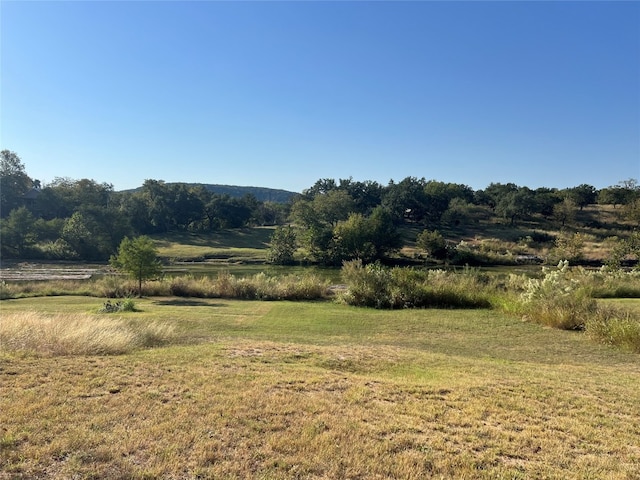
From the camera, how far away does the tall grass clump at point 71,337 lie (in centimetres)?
862

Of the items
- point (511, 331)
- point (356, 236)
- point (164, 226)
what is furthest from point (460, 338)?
point (164, 226)

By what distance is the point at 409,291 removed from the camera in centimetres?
1973

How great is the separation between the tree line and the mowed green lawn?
4855cm

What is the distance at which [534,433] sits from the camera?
5.16 m

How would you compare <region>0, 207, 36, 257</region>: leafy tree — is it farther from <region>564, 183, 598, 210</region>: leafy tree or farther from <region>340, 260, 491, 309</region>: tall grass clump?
<region>564, 183, 598, 210</region>: leafy tree

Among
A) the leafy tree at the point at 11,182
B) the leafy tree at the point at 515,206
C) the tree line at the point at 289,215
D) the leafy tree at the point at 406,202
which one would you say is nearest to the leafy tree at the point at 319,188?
the tree line at the point at 289,215

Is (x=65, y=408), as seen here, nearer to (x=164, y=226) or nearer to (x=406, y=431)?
(x=406, y=431)

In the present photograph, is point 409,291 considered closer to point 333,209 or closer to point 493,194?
point 333,209

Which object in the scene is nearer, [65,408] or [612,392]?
[65,408]

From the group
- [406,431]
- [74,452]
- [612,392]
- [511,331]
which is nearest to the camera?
[74,452]

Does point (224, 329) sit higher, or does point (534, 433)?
point (534, 433)

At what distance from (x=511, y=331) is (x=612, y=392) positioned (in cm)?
708

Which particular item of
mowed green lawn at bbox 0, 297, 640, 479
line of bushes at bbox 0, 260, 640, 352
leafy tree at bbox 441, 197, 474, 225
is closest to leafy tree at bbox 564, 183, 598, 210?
leafy tree at bbox 441, 197, 474, 225

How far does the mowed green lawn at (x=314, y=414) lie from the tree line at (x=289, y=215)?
48.5m
